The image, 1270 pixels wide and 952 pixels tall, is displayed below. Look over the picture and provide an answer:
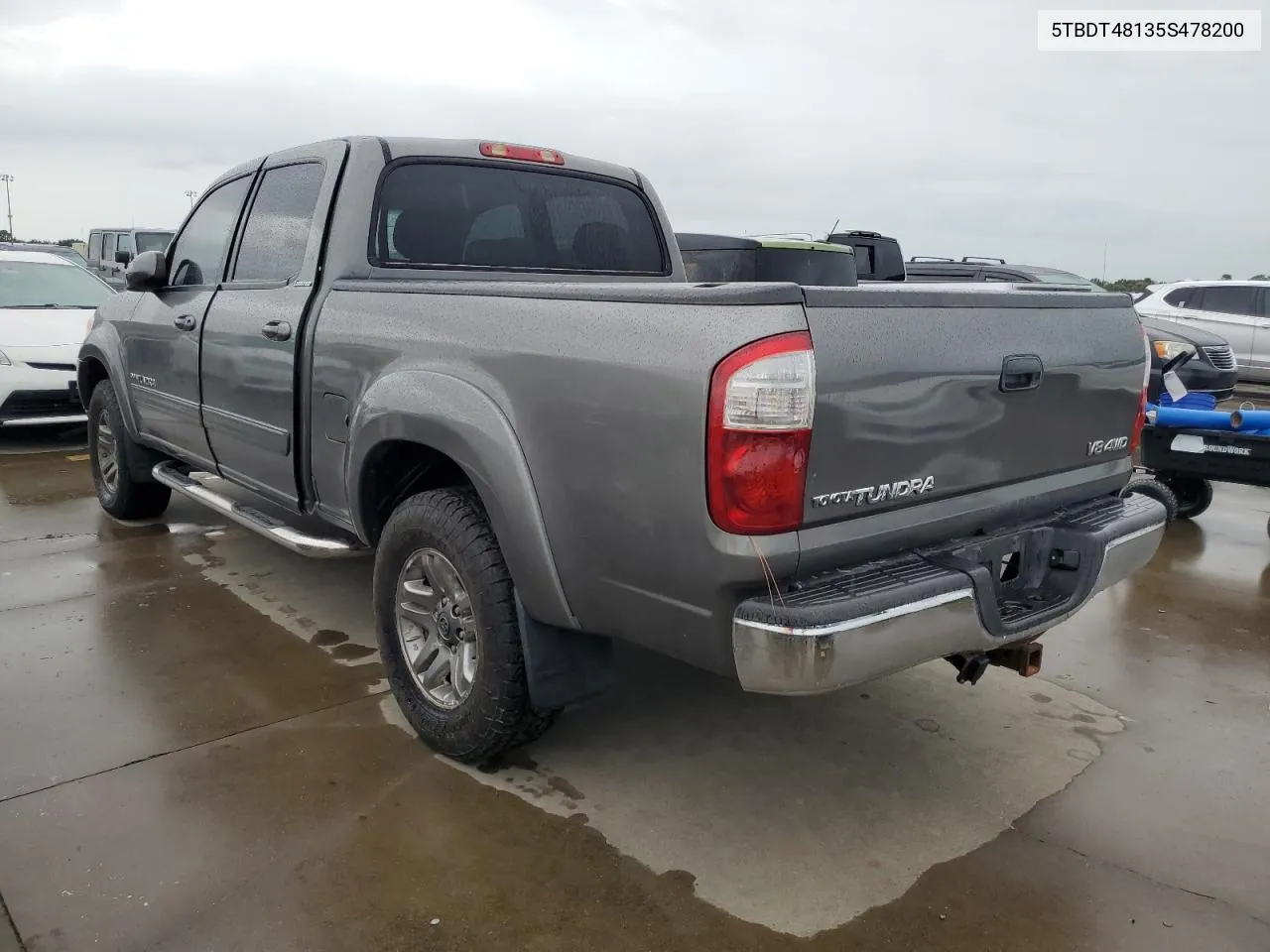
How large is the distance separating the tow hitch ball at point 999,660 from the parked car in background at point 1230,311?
11.9 m

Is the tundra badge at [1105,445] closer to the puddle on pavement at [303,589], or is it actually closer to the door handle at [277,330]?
the puddle on pavement at [303,589]

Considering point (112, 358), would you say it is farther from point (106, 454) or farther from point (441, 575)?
point (441, 575)

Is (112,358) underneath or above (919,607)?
above

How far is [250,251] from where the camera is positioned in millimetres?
4172

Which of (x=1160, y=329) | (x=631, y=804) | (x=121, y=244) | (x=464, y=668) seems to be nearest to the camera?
(x=631, y=804)

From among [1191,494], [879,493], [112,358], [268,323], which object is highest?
[268,323]

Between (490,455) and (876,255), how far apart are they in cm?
708

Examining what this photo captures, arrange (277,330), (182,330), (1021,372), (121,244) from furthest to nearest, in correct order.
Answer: (121,244) < (182,330) < (277,330) < (1021,372)

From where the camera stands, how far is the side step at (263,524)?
357 cm

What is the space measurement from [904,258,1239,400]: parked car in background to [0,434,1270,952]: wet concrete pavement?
6.11 meters

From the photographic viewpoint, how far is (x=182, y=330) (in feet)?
14.6

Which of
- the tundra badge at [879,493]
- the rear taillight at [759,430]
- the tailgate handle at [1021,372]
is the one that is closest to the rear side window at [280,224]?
the rear taillight at [759,430]

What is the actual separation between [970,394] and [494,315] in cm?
128

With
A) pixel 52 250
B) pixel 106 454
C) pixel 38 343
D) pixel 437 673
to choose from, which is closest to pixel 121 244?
pixel 52 250
